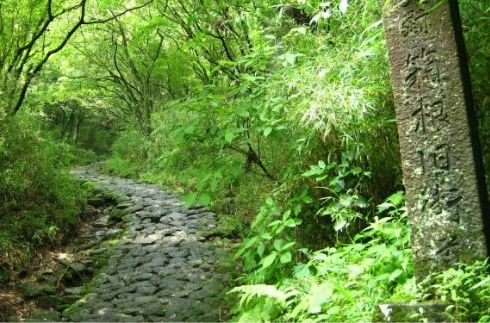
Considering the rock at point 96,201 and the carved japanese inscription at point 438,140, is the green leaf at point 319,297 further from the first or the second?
the rock at point 96,201

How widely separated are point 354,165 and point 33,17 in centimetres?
819

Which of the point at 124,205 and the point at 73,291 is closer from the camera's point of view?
the point at 73,291

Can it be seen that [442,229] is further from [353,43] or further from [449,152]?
[353,43]

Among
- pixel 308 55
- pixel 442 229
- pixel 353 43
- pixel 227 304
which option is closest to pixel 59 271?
pixel 227 304

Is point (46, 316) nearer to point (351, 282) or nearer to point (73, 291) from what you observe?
point (73, 291)

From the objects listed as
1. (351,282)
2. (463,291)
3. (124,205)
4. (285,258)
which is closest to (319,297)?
(351,282)

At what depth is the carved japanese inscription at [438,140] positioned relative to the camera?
2.80 meters

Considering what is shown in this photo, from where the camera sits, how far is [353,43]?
4.52 metres

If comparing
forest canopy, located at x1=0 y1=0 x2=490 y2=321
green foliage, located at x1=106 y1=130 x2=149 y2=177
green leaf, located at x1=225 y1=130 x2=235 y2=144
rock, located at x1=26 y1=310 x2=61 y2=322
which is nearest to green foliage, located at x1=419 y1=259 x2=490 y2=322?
forest canopy, located at x1=0 y1=0 x2=490 y2=321

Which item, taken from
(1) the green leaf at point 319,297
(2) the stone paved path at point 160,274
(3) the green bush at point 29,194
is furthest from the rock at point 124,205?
(1) the green leaf at point 319,297

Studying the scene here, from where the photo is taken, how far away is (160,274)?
22.8 feet

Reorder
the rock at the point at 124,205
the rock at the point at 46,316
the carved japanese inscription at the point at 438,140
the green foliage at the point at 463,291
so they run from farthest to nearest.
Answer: the rock at the point at 124,205
the rock at the point at 46,316
the carved japanese inscription at the point at 438,140
the green foliage at the point at 463,291

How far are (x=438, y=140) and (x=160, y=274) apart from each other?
520cm

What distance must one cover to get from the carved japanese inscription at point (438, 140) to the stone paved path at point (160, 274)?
123 inches
